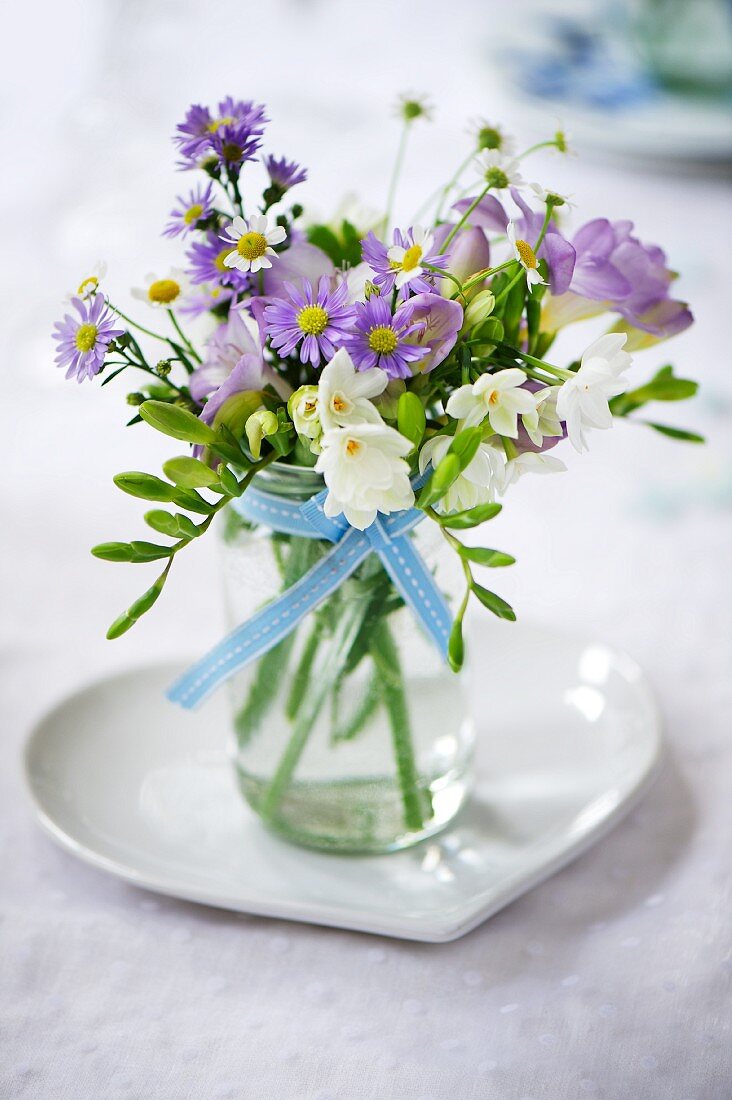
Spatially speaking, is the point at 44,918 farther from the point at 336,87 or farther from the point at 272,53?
the point at 272,53

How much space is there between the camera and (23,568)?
747mm

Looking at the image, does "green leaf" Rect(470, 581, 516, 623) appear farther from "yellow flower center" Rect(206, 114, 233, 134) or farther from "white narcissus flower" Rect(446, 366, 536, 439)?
"yellow flower center" Rect(206, 114, 233, 134)

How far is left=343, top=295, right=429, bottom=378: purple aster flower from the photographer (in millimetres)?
382

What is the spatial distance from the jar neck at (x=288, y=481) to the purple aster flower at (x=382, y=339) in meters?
0.08

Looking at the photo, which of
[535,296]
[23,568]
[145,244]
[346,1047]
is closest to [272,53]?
[145,244]

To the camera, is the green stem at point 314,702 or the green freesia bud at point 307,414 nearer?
the green freesia bud at point 307,414

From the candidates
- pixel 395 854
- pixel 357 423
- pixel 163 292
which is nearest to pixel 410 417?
pixel 357 423

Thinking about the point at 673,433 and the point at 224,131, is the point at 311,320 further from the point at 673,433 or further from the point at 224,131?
the point at 673,433

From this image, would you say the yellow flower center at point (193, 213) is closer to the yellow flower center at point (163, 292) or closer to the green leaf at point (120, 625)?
the yellow flower center at point (163, 292)

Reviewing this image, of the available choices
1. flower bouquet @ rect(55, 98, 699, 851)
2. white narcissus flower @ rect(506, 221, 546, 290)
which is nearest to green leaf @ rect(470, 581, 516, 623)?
flower bouquet @ rect(55, 98, 699, 851)

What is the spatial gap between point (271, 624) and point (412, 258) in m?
0.18

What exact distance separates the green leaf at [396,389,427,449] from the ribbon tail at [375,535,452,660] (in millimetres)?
83

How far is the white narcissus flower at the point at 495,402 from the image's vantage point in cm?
37

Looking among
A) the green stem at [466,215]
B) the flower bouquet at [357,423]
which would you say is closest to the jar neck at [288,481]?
the flower bouquet at [357,423]
